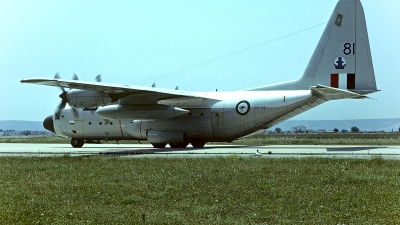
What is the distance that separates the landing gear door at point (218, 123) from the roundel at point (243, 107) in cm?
115

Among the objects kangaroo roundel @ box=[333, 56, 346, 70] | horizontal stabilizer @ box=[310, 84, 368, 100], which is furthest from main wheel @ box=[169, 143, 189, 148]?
kangaroo roundel @ box=[333, 56, 346, 70]

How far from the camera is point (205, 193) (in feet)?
39.3

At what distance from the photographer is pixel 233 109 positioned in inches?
1189

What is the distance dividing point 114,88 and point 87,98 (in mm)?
2637

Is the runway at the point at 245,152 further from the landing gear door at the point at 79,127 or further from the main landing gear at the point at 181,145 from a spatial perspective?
the landing gear door at the point at 79,127

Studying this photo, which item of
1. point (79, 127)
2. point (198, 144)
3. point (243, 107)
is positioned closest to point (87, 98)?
point (79, 127)

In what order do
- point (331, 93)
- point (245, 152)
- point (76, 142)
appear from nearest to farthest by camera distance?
point (245, 152) < point (331, 93) < point (76, 142)

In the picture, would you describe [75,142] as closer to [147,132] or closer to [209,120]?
[147,132]

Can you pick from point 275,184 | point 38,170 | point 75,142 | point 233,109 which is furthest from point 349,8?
point 75,142

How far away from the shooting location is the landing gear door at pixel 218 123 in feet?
100

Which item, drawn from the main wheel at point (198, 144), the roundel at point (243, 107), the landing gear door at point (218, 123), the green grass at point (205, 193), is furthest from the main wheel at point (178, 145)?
the green grass at point (205, 193)

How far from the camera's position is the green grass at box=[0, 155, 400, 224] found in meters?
9.11

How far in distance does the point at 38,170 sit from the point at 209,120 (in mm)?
14811

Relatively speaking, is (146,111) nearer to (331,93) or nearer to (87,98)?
(87,98)
